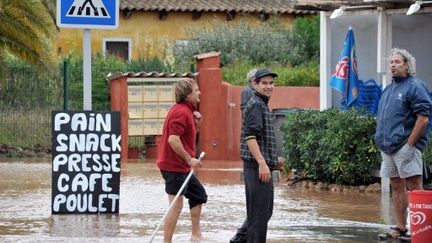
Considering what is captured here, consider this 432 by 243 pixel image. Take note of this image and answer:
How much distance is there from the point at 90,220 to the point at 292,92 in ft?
44.8

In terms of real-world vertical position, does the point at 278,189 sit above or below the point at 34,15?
below

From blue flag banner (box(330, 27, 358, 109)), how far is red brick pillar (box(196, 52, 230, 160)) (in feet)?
25.8

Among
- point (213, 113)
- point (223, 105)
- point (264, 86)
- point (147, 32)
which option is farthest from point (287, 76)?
point (264, 86)

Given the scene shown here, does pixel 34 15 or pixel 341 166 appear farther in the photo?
pixel 34 15

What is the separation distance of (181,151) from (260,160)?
1.24 meters

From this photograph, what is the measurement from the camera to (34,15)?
23.0m

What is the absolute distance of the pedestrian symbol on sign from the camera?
541 inches

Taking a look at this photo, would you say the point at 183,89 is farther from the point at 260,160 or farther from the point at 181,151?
the point at 260,160

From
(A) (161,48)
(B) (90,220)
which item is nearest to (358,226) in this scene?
(B) (90,220)

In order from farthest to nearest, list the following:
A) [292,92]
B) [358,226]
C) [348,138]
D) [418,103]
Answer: [292,92]
[348,138]
[358,226]
[418,103]

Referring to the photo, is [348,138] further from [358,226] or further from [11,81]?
[11,81]

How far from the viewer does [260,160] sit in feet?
34.3

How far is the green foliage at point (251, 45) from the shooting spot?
34.5 m

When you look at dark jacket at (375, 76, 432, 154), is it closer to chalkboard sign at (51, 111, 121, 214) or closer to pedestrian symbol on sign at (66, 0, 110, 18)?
chalkboard sign at (51, 111, 121, 214)
